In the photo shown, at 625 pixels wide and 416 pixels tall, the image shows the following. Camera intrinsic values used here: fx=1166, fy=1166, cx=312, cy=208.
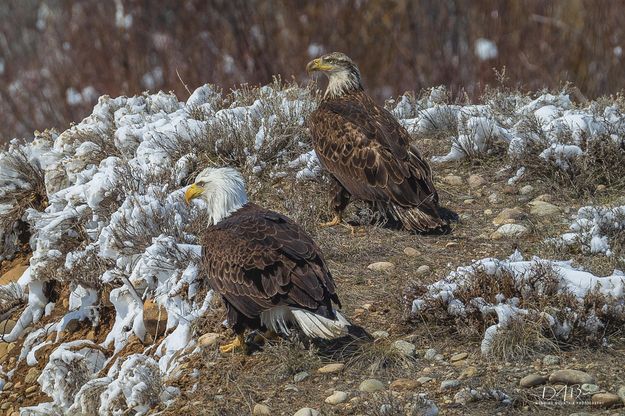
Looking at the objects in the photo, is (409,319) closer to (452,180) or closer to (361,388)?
(361,388)

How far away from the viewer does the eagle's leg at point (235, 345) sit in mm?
6441

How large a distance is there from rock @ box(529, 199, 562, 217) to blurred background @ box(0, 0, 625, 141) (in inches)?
327

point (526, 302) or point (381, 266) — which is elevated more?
point (381, 266)

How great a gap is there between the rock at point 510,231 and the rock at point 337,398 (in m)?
2.58

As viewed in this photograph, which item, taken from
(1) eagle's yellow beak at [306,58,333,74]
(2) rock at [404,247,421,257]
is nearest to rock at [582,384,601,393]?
(2) rock at [404,247,421,257]

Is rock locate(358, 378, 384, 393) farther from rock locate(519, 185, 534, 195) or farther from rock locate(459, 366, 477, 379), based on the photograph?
rock locate(519, 185, 534, 195)

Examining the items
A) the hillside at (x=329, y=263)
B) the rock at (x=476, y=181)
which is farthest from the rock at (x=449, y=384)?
the rock at (x=476, y=181)

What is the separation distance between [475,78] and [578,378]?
39.1 ft

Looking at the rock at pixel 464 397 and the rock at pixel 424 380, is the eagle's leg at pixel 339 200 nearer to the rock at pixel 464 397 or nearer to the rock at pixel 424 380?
the rock at pixel 424 380

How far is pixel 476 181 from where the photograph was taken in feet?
29.4

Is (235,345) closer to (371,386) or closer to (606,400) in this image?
(371,386)

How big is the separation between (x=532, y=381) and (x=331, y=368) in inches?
41.7

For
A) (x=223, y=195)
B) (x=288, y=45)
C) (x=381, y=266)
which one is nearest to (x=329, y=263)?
(x=381, y=266)

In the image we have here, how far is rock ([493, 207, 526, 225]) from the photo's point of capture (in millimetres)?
8172
